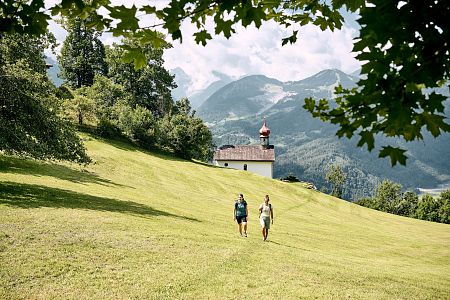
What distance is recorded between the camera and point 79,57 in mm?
85750

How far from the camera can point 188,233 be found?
1967 cm

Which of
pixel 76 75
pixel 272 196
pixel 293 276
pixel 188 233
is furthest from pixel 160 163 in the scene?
pixel 76 75

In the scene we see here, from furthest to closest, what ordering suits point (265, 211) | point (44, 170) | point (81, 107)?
point (81, 107)
point (44, 170)
point (265, 211)

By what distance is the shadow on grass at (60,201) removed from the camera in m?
20.0

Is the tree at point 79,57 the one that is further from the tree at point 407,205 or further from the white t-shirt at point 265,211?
the tree at point 407,205

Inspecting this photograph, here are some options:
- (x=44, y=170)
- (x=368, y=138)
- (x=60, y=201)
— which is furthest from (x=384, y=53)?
(x=44, y=170)

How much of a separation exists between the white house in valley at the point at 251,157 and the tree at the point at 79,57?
4155cm

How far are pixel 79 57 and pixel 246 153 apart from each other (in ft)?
164

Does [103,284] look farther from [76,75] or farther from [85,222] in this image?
[76,75]

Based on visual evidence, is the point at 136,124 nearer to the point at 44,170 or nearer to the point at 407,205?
the point at 44,170

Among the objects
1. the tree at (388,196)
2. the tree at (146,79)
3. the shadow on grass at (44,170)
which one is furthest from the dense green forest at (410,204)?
the shadow on grass at (44,170)

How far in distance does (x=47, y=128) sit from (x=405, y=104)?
73.3ft

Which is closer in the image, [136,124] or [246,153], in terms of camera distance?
[136,124]

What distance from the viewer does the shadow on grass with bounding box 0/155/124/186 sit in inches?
1172
